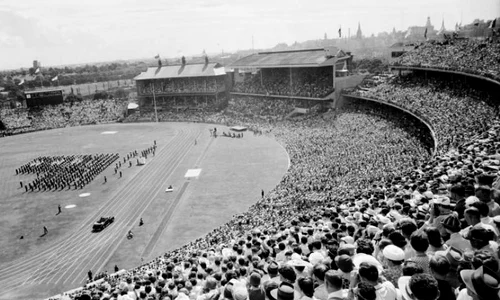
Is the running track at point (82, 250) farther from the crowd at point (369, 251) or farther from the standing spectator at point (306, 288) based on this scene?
the standing spectator at point (306, 288)

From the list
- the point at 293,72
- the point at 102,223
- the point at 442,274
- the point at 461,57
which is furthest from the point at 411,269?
the point at 293,72

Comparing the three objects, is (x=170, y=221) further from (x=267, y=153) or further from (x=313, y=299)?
(x=313, y=299)

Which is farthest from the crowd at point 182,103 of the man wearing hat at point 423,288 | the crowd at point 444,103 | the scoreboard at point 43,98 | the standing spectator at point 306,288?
the man wearing hat at point 423,288

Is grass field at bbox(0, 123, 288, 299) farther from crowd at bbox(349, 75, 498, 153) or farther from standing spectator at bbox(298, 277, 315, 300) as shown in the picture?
standing spectator at bbox(298, 277, 315, 300)

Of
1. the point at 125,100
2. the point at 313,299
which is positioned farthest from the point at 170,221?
the point at 125,100

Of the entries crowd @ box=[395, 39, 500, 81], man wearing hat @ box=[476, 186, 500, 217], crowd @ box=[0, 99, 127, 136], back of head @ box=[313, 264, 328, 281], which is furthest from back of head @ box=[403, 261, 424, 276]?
crowd @ box=[0, 99, 127, 136]

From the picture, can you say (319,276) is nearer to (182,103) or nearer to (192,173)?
(192,173)

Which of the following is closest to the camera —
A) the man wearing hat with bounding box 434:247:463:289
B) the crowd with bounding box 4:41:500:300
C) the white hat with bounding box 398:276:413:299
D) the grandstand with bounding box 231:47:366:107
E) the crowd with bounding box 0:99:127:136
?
the white hat with bounding box 398:276:413:299
